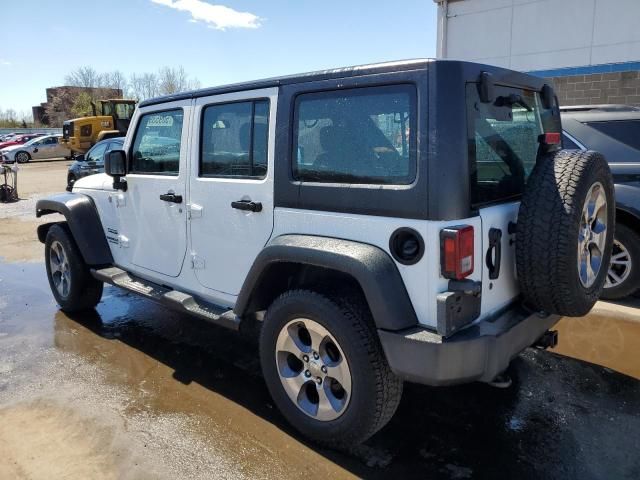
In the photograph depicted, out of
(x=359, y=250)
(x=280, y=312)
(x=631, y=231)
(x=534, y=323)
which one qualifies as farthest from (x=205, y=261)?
(x=631, y=231)

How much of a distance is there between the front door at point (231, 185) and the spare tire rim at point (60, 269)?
2.02 metres

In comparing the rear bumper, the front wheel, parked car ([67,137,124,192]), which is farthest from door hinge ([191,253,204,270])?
the front wheel

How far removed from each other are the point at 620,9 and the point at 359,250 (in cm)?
1212

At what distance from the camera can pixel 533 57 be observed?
41.8 ft

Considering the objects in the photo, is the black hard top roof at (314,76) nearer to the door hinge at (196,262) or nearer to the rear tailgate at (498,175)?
the rear tailgate at (498,175)

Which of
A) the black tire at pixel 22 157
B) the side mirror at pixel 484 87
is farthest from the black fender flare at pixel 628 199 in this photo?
the black tire at pixel 22 157

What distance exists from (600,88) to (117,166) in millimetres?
11561

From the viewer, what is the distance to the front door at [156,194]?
374 centimetres

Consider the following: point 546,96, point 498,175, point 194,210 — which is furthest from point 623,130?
point 194,210

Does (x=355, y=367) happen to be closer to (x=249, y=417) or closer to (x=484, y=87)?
(x=249, y=417)

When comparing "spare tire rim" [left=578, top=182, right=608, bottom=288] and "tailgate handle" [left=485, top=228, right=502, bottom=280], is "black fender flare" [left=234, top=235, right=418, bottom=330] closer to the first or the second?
"tailgate handle" [left=485, top=228, right=502, bottom=280]

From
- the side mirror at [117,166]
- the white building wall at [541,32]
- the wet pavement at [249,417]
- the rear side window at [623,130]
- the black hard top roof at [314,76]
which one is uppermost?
the white building wall at [541,32]

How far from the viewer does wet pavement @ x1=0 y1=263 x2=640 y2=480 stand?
2.71m

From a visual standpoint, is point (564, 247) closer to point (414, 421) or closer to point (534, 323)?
point (534, 323)
